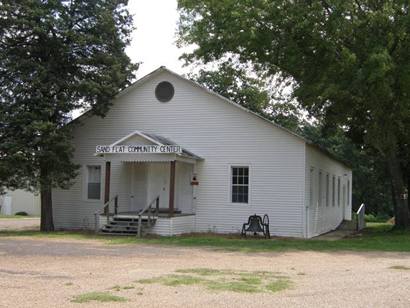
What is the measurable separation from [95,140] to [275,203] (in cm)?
829

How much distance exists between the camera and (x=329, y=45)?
20.9 m

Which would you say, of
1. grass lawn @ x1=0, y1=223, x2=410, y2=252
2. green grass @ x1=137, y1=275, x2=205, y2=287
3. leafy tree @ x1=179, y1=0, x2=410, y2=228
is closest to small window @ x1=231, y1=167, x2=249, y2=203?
grass lawn @ x1=0, y1=223, x2=410, y2=252

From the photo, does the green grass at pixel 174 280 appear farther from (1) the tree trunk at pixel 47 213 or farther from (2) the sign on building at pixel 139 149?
(1) the tree trunk at pixel 47 213

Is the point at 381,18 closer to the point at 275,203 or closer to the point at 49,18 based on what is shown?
the point at 275,203

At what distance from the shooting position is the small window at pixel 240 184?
23.6 meters

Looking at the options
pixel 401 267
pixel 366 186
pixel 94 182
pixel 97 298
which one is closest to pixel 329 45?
pixel 401 267

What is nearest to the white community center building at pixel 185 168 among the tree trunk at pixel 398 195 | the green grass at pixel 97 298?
the tree trunk at pixel 398 195

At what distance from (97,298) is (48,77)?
15.2 meters

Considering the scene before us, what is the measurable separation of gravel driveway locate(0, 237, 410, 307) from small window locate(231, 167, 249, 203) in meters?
6.59

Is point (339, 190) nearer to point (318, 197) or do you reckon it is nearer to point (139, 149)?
point (318, 197)

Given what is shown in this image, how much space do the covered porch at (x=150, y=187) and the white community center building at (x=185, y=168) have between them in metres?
0.04

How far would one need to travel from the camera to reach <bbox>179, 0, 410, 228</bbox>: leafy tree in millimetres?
20141

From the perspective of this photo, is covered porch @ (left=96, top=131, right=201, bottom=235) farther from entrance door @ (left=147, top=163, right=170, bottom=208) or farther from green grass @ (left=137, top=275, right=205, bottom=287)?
green grass @ (left=137, top=275, right=205, bottom=287)

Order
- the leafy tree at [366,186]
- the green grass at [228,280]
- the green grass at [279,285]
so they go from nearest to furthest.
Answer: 1. the green grass at [279,285]
2. the green grass at [228,280]
3. the leafy tree at [366,186]
